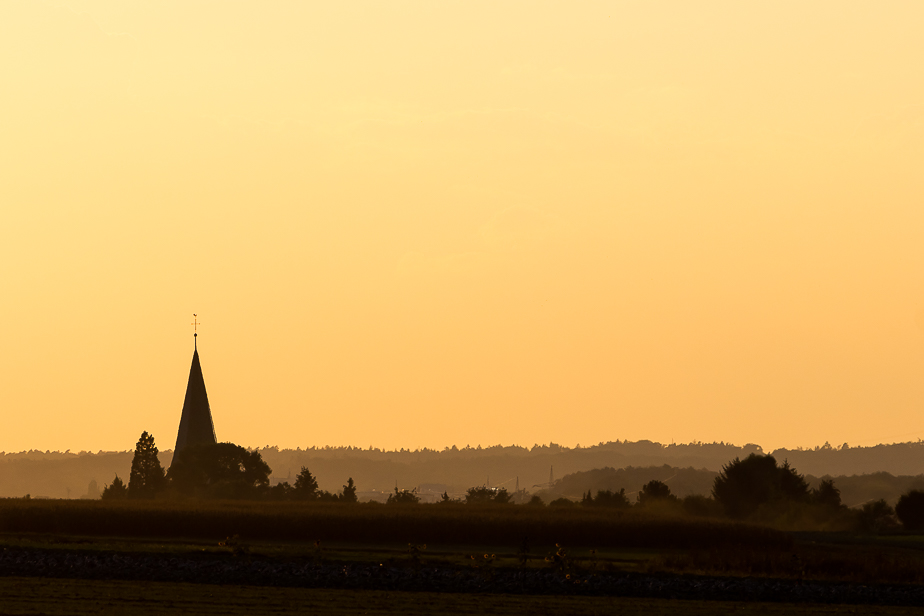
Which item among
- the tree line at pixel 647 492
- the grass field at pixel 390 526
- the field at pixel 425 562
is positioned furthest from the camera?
the tree line at pixel 647 492

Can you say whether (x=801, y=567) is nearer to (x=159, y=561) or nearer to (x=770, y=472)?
(x=159, y=561)

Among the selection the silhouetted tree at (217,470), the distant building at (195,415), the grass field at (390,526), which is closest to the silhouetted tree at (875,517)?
the grass field at (390,526)

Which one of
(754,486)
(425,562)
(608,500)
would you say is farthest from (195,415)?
(425,562)

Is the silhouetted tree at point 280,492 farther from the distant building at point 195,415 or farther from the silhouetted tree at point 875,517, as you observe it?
the silhouetted tree at point 875,517

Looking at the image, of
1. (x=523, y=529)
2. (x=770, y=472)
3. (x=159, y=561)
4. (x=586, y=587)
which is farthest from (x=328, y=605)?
(x=770, y=472)

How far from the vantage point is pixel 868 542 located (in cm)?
7381

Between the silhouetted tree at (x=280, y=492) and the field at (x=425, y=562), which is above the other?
the silhouetted tree at (x=280, y=492)

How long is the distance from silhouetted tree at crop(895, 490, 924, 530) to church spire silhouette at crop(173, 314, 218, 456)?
228ft

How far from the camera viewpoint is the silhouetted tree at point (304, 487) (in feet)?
388

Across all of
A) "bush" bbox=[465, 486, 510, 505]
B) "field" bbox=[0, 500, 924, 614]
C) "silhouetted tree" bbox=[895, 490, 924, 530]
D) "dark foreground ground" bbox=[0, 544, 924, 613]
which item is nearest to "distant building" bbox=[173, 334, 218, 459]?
"bush" bbox=[465, 486, 510, 505]

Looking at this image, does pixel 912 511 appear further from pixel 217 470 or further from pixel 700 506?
pixel 217 470

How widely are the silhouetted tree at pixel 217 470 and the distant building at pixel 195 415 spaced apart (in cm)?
1491

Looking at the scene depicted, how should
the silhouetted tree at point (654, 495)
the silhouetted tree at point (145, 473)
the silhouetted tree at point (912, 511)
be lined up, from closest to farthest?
the silhouetted tree at point (912, 511) → the silhouetted tree at point (654, 495) → the silhouetted tree at point (145, 473)

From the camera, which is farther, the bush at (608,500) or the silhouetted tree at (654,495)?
the silhouetted tree at (654,495)
